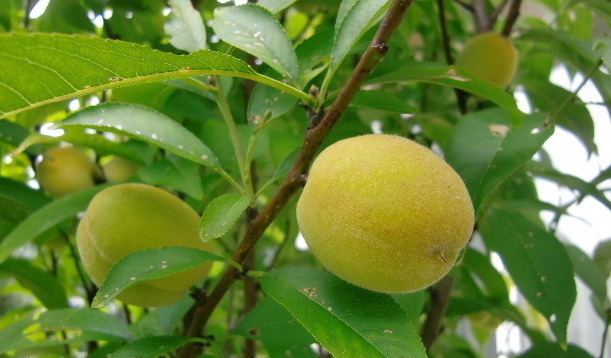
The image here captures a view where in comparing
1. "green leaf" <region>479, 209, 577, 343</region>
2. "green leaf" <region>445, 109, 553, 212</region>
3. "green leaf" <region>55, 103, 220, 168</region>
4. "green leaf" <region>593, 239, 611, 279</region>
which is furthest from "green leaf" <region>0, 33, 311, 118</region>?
"green leaf" <region>593, 239, 611, 279</region>

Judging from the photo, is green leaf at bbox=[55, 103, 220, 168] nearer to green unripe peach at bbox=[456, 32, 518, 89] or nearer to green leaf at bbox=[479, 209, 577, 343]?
green leaf at bbox=[479, 209, 577, 343]

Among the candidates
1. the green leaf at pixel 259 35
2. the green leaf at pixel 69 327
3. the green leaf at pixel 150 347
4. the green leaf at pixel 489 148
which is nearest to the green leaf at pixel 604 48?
the green leaf at pixel 489 148

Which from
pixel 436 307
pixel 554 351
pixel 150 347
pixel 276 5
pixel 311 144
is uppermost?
pixel 276 5

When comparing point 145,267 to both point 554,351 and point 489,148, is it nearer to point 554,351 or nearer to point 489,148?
point 489,148

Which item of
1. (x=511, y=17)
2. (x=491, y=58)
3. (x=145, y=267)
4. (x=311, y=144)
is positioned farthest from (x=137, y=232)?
(x=511, y=17)

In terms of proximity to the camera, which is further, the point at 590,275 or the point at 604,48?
the point at 590,275

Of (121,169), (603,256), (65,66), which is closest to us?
(65,66)
